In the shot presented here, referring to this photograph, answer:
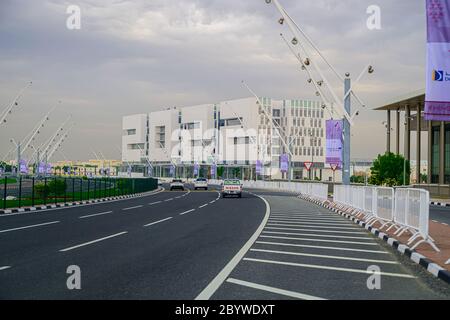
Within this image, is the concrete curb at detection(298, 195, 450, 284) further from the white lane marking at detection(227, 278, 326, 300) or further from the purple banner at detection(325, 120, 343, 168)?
the purple banner at detection(325, 120, 343, 168)

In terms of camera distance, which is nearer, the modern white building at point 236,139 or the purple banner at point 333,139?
the purple banner at point 333,139

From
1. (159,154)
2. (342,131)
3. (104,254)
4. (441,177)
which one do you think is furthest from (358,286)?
(159,154)

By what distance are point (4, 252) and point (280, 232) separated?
778 centimetres

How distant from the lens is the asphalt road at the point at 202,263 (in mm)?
7418

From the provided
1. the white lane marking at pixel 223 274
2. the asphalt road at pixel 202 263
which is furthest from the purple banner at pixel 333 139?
the white lane marking at pixel 223 274

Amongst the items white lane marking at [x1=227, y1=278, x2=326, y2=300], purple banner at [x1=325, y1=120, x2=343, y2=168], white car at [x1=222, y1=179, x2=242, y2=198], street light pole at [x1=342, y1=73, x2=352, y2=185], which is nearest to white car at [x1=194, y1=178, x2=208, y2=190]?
white car at [x1=222, y1=179, x2=242, y2=198]

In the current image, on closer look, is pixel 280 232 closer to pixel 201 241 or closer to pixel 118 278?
pixel 201 241

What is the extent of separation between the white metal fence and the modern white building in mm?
86320

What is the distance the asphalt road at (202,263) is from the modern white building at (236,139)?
9421 centimetres

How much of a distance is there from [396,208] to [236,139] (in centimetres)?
11387

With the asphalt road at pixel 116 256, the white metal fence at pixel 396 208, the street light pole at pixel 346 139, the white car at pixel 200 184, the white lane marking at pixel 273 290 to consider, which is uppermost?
the street light pole at pixel 346 139

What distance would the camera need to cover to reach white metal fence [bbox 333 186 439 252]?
12.1 meters

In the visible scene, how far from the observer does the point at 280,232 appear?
52.1 ft

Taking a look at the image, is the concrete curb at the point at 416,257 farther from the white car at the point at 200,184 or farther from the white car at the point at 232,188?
the white car at the point at 200,184
